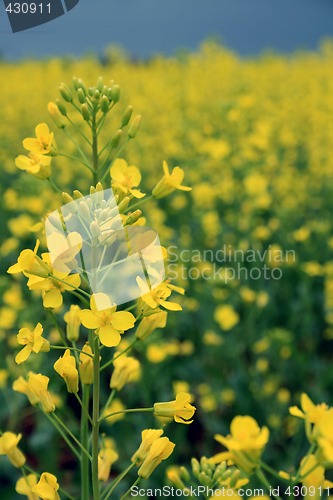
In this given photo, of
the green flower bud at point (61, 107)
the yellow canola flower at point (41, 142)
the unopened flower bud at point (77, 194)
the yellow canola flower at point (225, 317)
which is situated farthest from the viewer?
the yellow canola flower at point (225, 317)

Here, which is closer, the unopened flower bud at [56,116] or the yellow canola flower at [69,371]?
the yellow canola flower at [69,371]

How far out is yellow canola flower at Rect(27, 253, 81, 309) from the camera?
1.06 m

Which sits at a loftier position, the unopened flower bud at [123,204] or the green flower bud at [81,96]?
the green flower bud at [81,96]

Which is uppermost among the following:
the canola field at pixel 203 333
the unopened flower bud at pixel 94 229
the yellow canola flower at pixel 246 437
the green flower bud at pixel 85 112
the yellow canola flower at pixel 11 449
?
the green flower bud at pixel 85 112

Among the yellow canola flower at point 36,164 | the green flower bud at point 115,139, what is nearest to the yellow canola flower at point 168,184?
the green flower bud at point 115,139

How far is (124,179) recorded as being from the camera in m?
1.18

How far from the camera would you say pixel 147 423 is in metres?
2.71

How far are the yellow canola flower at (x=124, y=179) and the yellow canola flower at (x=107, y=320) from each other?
238 mm

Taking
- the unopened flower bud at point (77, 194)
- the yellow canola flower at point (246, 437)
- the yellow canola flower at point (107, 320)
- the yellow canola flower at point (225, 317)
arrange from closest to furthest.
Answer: the yellow canola flower at point (246, 437) → the yellow canola flower at point (107, 320) → the unopened flower bud at point (77, 194) → the yellow canola flower at point (225, 317)

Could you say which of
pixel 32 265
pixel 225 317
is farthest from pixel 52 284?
pixel 225 317

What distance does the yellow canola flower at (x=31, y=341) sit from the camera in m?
1.05

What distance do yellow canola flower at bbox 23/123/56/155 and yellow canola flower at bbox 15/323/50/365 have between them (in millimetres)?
366

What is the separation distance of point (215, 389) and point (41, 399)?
202 cm

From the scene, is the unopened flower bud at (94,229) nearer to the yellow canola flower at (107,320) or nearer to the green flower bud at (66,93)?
the yellow canola flower at (107,320)
